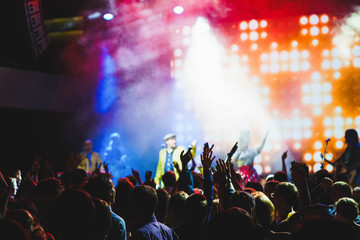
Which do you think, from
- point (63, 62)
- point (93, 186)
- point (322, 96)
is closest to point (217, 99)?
point (322, 96)

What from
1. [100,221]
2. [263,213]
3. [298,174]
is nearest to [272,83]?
[298,174]

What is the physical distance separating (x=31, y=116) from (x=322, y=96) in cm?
852

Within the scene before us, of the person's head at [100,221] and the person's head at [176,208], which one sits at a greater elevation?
the person's head at [100,221]

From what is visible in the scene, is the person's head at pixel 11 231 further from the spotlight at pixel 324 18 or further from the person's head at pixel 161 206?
the spotlight at pixel 324 18

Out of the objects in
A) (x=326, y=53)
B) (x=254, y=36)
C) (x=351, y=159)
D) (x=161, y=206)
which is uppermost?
(x=254, y=36)

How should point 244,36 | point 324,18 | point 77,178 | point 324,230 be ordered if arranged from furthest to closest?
point 244,36, point 324,18, point 77,178, point 324,230

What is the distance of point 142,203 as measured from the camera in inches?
104

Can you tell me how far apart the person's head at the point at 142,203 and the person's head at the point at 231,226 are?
109 cm

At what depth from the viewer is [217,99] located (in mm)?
10883

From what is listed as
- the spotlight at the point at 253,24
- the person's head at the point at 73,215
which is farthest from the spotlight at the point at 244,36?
the person's head at the point at 73,215

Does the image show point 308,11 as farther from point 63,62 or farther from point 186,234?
point 186,234

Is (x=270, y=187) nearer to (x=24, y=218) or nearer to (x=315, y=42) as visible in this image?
(x=24, y=218)

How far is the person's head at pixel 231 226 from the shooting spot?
1584 mm

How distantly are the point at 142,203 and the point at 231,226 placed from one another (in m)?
1.18
